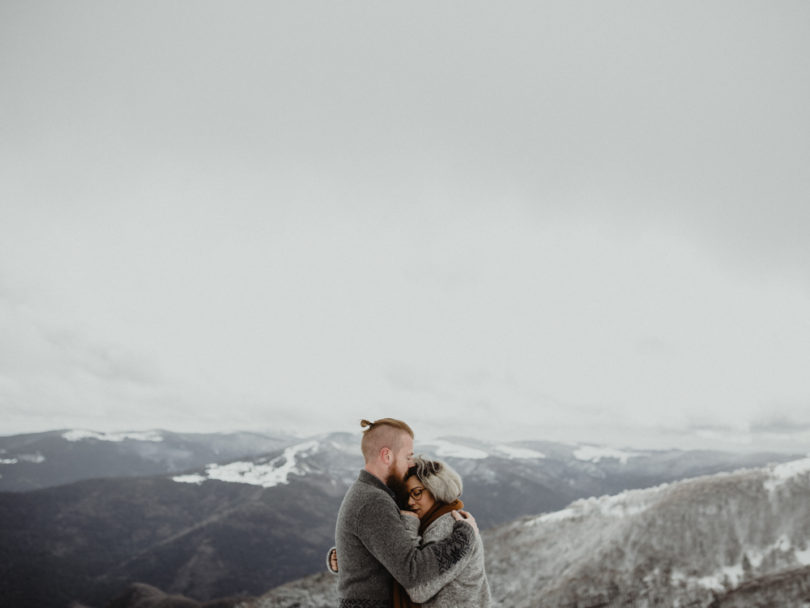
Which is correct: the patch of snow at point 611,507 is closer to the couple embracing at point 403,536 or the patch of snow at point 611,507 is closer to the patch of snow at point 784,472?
the patch of snow at point 784,472

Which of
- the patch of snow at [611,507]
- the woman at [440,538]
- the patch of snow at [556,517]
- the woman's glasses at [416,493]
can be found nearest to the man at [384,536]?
the woman at [440,538]

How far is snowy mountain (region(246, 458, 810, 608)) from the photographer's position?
1647 inches

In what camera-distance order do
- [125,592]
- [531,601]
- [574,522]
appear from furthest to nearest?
[125,592]
[574,522]
[531,601]

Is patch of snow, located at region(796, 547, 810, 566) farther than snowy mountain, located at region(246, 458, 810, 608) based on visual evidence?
Yes

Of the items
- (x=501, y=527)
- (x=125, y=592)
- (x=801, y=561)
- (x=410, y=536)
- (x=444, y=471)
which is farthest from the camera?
(x=125, y=592)

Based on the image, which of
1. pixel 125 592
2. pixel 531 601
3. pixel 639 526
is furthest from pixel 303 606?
pixel 125 592

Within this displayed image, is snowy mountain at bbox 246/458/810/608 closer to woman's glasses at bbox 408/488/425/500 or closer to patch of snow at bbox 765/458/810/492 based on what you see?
patch of snow at bbox 765/458/810/492

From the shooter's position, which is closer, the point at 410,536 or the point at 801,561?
the point at 410,536

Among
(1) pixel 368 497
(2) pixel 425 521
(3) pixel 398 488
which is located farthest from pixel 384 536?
(3) pixel 398 488

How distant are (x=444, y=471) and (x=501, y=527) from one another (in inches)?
2940

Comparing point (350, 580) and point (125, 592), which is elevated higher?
point (350, 580)

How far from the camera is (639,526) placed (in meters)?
55.0

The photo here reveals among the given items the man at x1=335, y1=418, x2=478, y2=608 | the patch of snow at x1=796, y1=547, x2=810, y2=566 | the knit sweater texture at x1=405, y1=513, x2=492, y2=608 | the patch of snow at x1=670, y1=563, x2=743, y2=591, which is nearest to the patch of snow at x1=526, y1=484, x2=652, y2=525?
the patch of snow at x1=670, y1=563, x2=743, y2=591

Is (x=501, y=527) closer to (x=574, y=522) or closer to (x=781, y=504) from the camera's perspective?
(x=574, y=522)
